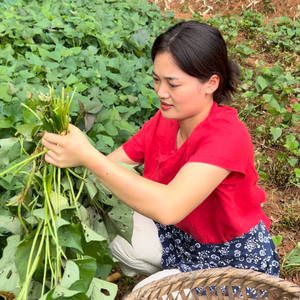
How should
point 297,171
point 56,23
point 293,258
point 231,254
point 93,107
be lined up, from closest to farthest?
point 231,254, point 93,107, point 293,258, point 297,171, point 56,23

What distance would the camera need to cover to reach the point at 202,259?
4.97ft

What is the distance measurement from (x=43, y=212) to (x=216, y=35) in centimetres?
81

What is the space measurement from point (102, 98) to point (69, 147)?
1.06 m

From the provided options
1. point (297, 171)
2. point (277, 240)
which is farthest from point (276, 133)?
point (277, 240)

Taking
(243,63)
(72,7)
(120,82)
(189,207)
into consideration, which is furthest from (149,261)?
(243,63)

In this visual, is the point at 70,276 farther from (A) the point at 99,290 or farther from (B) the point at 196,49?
(B) the point at 196,49

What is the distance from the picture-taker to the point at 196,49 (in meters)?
1.24

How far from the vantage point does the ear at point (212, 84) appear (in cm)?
130

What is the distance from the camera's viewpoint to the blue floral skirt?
1457 mm

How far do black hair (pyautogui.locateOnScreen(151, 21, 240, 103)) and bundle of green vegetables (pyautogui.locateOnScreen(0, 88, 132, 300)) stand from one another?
1.19 ft

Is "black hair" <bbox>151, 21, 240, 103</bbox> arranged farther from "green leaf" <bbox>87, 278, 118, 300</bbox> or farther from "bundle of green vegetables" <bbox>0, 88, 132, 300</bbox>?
"green leaf" <bbox>87, 278, 118, 300</bbox>

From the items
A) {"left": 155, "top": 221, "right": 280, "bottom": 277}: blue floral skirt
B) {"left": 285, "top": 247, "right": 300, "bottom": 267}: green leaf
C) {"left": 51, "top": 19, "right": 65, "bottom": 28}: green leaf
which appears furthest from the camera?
{"left": 51, "top": 19, "right": 65, "bottom": 28}: green leaf

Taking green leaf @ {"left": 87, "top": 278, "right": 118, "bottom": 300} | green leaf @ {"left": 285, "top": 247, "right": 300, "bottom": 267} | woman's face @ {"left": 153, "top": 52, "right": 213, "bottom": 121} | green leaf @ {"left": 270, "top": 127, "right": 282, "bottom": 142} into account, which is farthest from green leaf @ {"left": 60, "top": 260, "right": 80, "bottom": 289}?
green leaf @ {"left": 270, "top": 127, "right": 282, "bottom": 142}

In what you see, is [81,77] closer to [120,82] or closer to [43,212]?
[120,82]
